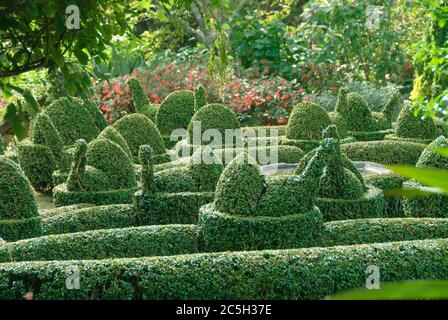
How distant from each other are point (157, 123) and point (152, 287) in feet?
27.4

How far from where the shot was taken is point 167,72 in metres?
18.2

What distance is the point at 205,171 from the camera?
8.59 meters

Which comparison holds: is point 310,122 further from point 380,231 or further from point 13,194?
point 13,194

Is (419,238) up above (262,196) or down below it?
below

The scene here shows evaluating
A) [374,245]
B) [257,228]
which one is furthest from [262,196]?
[374,245]

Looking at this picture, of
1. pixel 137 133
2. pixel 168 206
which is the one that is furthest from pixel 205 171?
pixel 137 133

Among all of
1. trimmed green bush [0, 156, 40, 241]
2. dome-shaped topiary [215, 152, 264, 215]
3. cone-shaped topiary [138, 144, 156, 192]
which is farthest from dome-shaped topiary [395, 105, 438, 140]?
trimmed green bush [0, 156, 40, 241]

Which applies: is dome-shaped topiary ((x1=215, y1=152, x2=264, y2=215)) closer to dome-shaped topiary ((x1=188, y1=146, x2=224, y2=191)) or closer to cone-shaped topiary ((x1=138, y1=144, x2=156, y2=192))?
cone-shaped topiary ((x1=138, y1=144, x2=156, y2=192))

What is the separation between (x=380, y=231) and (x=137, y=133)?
5.54m

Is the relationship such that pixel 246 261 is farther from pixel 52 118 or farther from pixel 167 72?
pixel 167 72

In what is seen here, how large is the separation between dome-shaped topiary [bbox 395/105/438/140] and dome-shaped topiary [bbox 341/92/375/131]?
0.91m

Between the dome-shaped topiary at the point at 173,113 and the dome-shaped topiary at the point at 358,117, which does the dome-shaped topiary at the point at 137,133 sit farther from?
the dome-shaped topiary at the point at 358,117

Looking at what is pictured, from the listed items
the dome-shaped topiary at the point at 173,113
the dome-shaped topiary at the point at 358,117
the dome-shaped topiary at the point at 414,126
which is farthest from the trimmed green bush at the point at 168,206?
the dome-shaped topiary at the point at 358,117

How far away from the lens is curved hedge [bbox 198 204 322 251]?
662 centimetres
